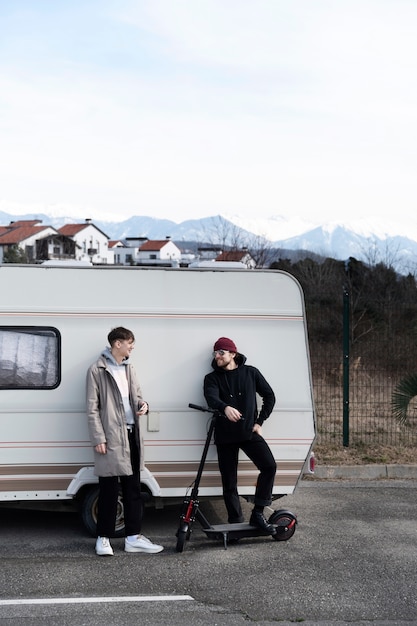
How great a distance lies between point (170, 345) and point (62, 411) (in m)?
1.11

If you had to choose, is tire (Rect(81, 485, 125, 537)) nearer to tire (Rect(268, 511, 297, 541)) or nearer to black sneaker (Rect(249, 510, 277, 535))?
black sneaker (Rect(249, 510, 277, 535))

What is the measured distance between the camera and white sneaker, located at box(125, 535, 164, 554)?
695cm

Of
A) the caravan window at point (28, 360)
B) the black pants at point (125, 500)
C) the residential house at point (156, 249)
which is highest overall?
the residential house at point (156, 249)

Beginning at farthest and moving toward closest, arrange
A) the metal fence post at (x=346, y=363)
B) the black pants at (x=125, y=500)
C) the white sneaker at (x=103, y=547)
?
the metal fence post at (x=346, y=363) < the black pants at (x=125, y=500) < the white sneaker at (x=103, y=547)

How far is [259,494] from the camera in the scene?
23.7 feet

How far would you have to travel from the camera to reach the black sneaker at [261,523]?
23.3ft

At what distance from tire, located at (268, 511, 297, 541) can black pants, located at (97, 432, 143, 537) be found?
1181mm

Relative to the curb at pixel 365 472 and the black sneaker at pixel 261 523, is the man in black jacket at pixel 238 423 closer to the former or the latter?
the black sneaker at pixel 261 523

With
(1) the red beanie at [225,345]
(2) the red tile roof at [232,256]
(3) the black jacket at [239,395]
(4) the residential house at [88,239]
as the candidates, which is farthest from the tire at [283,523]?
(4) the residential house at [88,239]

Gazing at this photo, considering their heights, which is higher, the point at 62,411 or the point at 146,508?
the point at 62,411

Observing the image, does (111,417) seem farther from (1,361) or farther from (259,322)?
(259,322)

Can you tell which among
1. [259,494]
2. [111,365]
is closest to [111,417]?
[111,365]

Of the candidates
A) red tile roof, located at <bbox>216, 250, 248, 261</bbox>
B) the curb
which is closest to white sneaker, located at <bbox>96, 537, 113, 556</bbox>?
the curb

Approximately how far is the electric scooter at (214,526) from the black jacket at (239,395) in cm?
12
